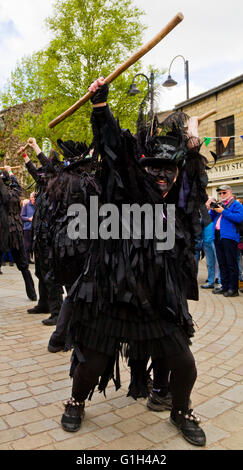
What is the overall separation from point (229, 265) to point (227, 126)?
12.4 metres

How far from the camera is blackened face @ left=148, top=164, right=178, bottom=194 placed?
91.7 inches

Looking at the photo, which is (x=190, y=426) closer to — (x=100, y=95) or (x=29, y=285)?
(x=100, y=95)

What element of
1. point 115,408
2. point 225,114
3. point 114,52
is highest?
point 114,52

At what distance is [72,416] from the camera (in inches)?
95.0

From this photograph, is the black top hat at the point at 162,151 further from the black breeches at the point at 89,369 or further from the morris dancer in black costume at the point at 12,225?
the morris dancer in black costume at the point at 12,225

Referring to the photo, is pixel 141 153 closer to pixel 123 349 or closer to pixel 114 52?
pixel 123 349

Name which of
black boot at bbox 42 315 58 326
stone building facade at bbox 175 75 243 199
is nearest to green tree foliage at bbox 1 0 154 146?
stone building facade at bbox 175 75 243 199

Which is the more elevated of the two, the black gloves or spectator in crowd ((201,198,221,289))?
the black gloves

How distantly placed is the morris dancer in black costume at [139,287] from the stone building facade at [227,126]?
1493cm

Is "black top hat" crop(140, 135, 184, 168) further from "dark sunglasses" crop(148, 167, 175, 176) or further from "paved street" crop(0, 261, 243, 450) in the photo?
"paved street" crop(0, 261, 243, 450)

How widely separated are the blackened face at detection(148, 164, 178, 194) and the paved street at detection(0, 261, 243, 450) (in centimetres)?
151

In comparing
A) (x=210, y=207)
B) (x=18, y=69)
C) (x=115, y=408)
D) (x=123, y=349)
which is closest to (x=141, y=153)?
(x=123, y=349)

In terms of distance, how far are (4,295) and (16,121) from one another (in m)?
18.9

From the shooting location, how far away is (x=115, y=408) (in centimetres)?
270
